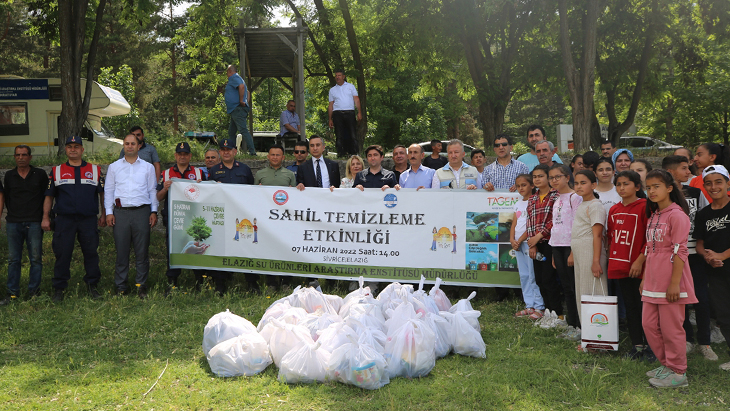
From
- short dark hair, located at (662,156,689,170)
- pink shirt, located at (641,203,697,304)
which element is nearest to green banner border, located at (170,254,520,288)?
short dark hair, located at (662,156,689,170)

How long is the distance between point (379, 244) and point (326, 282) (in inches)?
41.3

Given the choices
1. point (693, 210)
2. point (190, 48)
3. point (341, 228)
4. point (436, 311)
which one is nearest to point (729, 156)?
point (693, 210)

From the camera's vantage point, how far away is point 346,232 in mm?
7504

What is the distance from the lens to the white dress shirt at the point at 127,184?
24.5 ft

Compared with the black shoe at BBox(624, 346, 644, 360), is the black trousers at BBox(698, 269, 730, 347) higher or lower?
higher

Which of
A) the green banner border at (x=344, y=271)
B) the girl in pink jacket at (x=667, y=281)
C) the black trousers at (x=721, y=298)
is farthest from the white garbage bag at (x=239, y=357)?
the black trousers at (x=721, y=298)

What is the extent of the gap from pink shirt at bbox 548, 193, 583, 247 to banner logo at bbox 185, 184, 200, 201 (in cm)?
442

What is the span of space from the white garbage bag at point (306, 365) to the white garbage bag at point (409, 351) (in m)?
0.51

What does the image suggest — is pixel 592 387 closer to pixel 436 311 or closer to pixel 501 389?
pixel 501 389

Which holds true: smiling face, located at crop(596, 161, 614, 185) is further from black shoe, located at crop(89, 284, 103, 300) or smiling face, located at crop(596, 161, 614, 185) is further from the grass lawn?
black shoe, located at crop(89, 284, 103, 300)

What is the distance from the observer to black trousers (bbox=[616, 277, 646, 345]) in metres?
5.25

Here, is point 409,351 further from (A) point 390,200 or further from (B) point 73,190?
(B) point 73,190

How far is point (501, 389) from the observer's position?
455cm

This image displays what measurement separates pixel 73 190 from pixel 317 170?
3030 mm
